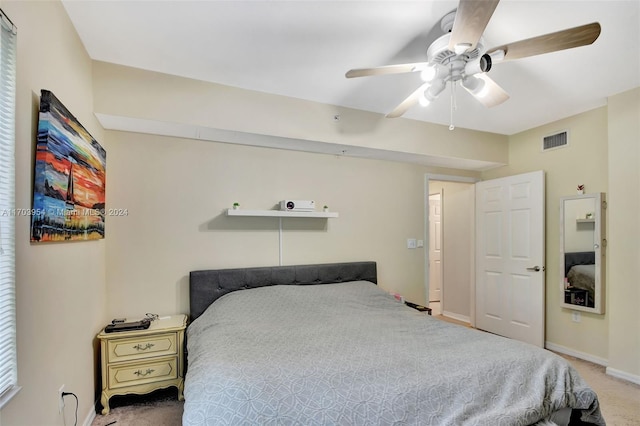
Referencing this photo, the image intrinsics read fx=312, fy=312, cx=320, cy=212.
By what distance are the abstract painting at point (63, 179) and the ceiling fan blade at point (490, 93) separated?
2371 mm

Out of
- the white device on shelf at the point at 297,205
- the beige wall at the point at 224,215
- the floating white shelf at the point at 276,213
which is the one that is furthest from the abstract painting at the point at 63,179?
the white device on shelf at the point at 297,205

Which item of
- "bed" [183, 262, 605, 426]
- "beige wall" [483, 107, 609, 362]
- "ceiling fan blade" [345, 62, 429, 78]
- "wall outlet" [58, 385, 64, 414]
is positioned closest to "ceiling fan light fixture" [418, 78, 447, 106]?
"ceiling fan blade" [345, 62, 429, 78]

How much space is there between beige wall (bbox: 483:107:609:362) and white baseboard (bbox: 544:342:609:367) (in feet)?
0.03

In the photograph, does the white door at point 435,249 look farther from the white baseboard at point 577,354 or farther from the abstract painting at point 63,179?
the abstract painting at point 63,179

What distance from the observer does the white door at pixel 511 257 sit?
3.64m

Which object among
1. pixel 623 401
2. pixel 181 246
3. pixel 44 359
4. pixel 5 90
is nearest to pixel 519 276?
pixel 623 401

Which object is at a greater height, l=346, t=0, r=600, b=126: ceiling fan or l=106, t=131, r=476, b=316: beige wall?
l=346, t=0, r=600, b=126: ceiling fan

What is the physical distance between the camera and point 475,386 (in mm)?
1559

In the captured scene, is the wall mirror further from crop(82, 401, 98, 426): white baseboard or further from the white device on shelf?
crop(82, 401, 98, 426): white baseboard

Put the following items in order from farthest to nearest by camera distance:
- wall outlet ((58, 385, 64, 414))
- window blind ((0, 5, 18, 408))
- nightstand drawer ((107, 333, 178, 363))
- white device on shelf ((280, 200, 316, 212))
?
white device on shelf ((280, 200, 316, 212)), nightstand drawer ((107, 333, 178, 363)), wall outlet ((58, 385, 64, 414)), window blind ((0, 5, 18, 408))

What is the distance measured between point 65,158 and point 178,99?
3.71 feet

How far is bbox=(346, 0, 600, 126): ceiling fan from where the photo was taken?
1386 mm

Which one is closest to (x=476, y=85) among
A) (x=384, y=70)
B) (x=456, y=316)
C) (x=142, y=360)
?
(x=384, y=70)

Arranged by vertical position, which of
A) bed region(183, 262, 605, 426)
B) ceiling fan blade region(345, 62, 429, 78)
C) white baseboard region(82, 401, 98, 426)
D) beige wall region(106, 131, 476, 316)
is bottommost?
white baseboard region(82, 401, 98, 426)
